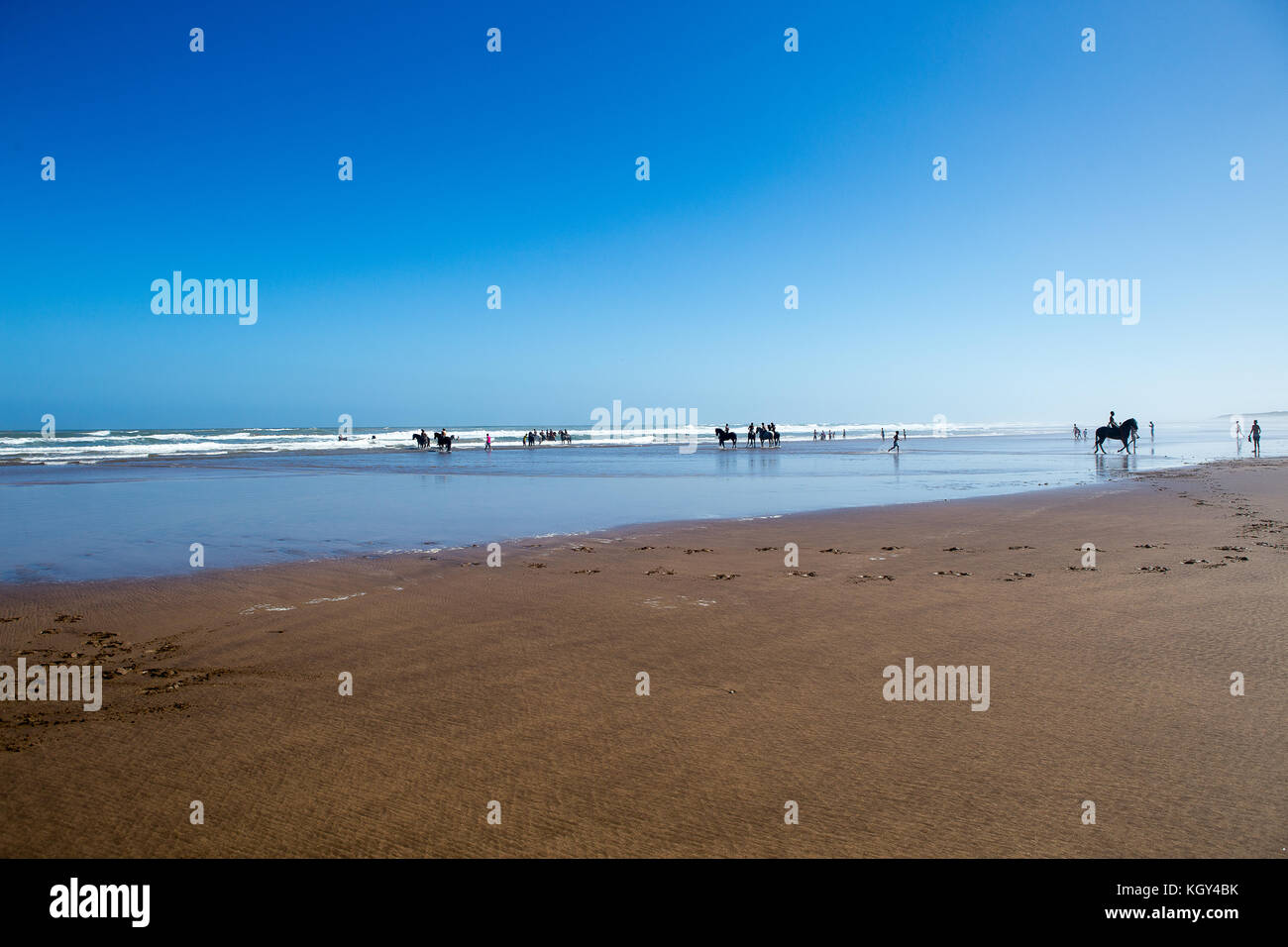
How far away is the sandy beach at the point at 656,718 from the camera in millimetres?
3789

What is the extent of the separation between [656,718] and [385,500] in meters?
19.4

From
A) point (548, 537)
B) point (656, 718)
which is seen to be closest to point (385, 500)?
point (548, 537)

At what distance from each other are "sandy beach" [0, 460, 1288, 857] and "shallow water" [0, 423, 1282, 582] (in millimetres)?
3604

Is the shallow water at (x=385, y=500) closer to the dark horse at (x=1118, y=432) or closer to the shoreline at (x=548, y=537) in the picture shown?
the shoreline at (x=548, y=537)

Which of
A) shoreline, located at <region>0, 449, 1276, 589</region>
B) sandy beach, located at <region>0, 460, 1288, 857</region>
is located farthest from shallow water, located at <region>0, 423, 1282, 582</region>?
sandy beach, located at <region>0, 460, 1288, 857</region>

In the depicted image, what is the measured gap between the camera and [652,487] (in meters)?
27.2

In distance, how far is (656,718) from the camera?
5.23 metres

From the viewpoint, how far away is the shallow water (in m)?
13.5

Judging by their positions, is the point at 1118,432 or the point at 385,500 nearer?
the point at 385,500

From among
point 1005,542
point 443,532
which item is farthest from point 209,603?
point 1005,542

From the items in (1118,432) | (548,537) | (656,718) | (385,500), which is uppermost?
(1118,432)

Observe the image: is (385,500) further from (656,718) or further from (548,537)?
(656,718)
